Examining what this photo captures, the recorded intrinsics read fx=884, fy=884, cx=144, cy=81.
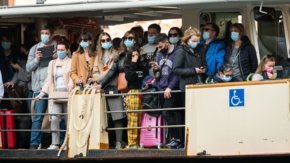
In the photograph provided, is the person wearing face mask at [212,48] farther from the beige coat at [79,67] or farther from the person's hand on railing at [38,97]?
the person's hand on railing at [38,97]

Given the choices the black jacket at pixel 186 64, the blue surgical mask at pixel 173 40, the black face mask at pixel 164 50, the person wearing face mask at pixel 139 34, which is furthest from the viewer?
the person wearing face mask at pixel 139 34

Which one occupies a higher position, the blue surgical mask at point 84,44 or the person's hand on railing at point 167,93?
the blue surgical mask at point 84,44

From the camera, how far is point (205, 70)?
40.9ft

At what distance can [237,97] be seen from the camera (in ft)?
39.5

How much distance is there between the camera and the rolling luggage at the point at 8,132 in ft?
44.4

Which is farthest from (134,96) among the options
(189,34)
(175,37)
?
(189,34)

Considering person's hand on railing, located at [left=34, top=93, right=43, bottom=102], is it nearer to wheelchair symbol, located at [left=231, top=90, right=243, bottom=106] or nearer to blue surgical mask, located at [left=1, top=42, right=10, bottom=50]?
blue surgical mask, located at [left=1, top=42, right=10, bottom=50]

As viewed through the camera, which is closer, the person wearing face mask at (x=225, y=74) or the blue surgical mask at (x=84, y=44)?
the person wearing face mask at (x=225, y=74)

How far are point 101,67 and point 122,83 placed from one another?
471 mm

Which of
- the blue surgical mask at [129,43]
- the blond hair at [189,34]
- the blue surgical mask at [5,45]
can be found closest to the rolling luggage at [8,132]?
the blue surgical mask at [5,45]

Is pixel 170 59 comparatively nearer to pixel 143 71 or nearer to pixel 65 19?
pixel 143 71

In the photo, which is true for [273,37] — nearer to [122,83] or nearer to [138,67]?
[138,67]

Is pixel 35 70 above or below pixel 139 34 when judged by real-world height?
below

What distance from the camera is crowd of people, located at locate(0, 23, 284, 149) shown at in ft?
40.9
